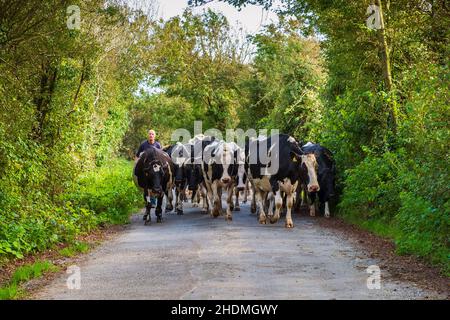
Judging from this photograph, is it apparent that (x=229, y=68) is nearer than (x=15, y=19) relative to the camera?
No

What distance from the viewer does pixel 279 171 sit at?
17.2 metres

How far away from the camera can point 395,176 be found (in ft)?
50.7

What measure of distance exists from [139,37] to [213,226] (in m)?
21.6

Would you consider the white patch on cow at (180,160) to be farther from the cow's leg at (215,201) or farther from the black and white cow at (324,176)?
the black and white cow at (324,176)

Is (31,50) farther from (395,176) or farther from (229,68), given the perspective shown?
(229,68)

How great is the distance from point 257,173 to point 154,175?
263cm

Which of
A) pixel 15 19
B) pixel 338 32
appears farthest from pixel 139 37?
pixel 15 19

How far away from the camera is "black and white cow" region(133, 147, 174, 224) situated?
1806cm

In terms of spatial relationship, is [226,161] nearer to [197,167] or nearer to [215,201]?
[215,201]

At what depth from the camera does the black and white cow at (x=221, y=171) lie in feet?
61.9

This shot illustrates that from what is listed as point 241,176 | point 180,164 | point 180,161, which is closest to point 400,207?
point 241,176

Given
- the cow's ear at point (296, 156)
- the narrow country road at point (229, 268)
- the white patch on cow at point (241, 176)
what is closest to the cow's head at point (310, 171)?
the cow's ear at point (296, 156)

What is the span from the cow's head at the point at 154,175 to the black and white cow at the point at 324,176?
3.82 metres

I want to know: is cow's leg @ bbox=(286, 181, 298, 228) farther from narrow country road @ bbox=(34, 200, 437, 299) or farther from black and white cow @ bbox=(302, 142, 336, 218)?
black and white cow @ bbox=(302, 142, 336, 218)
